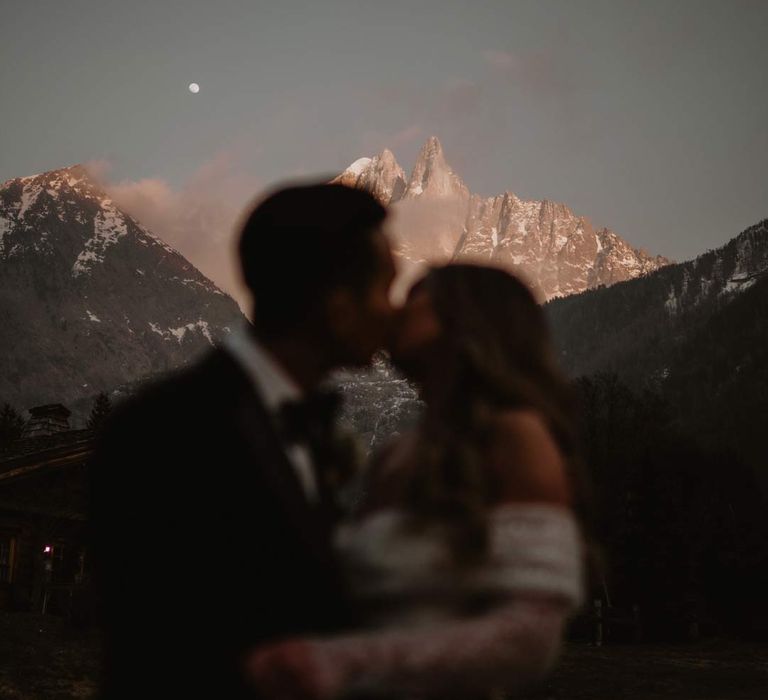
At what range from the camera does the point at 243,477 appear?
1.50 meters

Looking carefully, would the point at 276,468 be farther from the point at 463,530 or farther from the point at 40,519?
the point at 40,519

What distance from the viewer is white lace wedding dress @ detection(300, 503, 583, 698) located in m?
1.39

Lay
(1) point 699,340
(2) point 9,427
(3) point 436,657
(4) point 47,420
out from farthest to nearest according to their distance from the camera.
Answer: (1) point 699,340 → (2) point 9,427 → (4) point 47,420 → (3) point 436,657

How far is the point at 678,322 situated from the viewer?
15762 centimetres

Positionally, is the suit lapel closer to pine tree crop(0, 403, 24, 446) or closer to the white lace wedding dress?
the white lace wedding dress

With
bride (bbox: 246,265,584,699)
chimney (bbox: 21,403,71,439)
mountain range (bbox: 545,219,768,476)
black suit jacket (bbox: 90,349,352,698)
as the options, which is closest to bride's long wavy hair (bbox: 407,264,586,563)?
bride (bbox: 246,265,584,699)

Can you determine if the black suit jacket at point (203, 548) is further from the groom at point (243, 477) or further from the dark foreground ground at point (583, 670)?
the dark foreground ground at point (583, 670)

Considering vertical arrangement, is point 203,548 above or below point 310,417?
below

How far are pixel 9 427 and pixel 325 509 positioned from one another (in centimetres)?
7052

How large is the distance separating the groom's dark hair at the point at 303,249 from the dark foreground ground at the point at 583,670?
11.7 meters

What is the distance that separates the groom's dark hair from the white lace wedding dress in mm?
523

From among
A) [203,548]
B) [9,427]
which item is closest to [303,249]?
[203,548]

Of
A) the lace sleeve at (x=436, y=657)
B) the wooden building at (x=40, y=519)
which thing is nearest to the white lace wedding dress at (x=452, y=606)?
the lace sleeve at (x=436, y=657)

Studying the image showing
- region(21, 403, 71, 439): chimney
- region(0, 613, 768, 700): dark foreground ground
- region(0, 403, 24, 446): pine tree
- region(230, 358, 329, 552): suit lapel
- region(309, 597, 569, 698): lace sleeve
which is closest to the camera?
region(309, 597, 569, 698): lace sleeve
